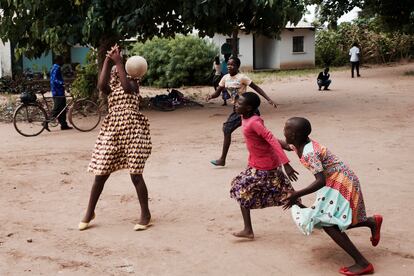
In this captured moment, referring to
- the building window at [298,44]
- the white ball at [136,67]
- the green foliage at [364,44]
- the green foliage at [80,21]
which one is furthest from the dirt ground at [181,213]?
the green foliage at [364,44]

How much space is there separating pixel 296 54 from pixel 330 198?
97.9 feet

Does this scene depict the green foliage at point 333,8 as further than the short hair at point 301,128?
Yes

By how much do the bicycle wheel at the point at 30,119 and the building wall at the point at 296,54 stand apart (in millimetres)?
22875

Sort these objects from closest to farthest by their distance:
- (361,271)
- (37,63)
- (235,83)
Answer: (361,271) < (235,83) < (37,63)

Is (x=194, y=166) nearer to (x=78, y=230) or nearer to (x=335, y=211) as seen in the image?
(x=78, y=230)

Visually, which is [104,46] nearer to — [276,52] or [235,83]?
[235,83]

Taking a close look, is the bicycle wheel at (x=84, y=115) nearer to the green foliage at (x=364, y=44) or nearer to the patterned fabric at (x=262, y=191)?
the patterned fabric at (x=262, y=191)

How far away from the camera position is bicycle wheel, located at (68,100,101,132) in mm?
11453

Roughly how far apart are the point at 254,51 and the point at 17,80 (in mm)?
15928

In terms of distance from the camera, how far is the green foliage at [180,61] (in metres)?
23.4

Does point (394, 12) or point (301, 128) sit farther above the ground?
point (394, 12)

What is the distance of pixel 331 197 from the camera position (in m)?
3.95

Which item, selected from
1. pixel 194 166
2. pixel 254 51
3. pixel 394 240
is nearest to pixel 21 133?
pixel 194 166

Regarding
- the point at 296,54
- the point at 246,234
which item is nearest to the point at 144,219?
the point at 246,234
